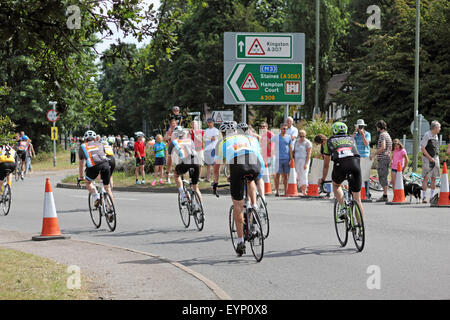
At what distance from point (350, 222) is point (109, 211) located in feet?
15.7

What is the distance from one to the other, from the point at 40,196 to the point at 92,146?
9300 mm

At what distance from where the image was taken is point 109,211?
11938 millimetres

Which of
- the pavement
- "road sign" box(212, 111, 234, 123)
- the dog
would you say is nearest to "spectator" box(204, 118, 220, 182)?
"road sign" box(212, 111, 234, 123)

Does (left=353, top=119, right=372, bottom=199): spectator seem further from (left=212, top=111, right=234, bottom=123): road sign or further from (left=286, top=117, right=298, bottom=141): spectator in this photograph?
(left=212, top=111, right=234, bottom=123): road sign

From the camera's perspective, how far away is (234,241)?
932cm

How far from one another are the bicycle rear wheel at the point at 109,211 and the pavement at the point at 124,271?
1.27m

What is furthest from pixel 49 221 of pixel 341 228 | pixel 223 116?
pixel 223 116

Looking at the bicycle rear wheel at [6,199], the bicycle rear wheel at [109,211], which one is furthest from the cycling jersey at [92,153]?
the bicycle rear wheel at [6,199]

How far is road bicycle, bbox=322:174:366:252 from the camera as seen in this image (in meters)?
8.98

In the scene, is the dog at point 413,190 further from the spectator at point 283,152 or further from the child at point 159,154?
the child at point 159,154

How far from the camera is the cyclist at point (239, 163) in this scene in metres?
8.46

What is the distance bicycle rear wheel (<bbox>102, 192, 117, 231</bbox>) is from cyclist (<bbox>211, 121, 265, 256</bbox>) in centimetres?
382

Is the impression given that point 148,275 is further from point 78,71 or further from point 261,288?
point 78,71

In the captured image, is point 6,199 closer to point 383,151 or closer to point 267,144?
point 267,144
